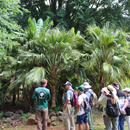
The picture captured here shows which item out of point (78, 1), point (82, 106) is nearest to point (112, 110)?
point (82, 106)

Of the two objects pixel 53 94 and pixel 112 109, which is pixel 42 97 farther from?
pixel 53 94

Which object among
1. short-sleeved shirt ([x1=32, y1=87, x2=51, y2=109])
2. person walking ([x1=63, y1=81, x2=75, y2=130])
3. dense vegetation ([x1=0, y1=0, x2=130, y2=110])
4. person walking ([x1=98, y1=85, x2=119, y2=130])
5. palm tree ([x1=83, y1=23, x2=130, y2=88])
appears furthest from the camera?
palm tree ([x1=83, y1=23, x2=130, y2=88])

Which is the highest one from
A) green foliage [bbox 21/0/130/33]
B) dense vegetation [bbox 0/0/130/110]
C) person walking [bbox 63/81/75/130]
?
green foliage [bbox 21/0/130/33]

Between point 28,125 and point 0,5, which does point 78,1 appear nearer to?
point 0,5

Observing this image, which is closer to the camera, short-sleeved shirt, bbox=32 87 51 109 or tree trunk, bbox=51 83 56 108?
short-sleeved shirt, bbox=32 87 51 109

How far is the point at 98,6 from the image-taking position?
1720 centimetres

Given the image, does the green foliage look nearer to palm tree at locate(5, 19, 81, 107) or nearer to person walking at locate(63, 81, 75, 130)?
palm tree at locate(5, 19, 81, 107)

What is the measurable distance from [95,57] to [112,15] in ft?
34.9

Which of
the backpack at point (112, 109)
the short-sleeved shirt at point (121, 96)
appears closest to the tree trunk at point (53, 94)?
the short-sleeved shirt at point (121, 96)

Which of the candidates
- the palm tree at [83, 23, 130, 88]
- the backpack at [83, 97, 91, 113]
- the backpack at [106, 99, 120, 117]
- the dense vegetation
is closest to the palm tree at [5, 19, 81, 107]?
the dense vegetation

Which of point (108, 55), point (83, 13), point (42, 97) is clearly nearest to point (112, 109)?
point (42, 97)

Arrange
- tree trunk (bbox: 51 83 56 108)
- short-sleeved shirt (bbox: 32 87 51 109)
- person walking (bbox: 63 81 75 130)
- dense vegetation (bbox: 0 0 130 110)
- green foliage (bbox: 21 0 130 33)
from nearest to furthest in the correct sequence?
short-sleeved shirt (bbox: 32 87 51 109) → person walking (bbox: 63 81 75 130) → dense vegetation (bbox: 0 0 130 110) → tree trunk (bbox: 51 83 56 108) → green foliage (bbox: 21 0 130 33)

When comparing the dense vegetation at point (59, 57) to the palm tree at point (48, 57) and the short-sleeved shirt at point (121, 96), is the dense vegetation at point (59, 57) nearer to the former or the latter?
the palm tree at point (48, 57)

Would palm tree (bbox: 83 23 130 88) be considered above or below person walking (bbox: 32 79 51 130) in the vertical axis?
above
